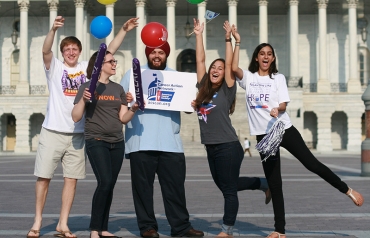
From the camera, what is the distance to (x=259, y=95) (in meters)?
8.60

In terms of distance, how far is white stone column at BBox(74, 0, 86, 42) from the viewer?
49.2m

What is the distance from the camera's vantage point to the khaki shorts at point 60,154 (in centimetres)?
880

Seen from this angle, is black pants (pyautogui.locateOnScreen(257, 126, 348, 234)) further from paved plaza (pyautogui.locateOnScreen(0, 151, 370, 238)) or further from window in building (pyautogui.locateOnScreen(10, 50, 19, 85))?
window in building (pyautogui.locateOnScreen(10, 50, 19, 85))

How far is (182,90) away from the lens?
29.4 ft

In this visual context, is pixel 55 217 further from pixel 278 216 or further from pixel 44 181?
pixel 278 216

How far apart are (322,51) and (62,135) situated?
138 ft

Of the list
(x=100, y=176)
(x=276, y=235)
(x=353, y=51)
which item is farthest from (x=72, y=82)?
(x=353, y=51)

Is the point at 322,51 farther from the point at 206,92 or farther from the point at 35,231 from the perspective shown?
the point at 35,231

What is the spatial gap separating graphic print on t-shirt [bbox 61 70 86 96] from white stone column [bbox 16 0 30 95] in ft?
138

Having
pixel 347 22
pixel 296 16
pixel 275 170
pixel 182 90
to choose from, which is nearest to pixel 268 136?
pixel 275 170

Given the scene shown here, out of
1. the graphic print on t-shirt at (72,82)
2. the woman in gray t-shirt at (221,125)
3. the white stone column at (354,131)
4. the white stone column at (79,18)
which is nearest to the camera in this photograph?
the woman in gray t-shirt at (221,125)

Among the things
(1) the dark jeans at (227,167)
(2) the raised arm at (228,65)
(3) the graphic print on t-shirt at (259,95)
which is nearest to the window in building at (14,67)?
(2) the raised arm at (228,65)

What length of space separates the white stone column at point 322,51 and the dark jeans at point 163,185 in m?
41.0

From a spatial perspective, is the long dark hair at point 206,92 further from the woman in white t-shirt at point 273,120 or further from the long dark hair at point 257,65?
the long dark hair at point 257,65
